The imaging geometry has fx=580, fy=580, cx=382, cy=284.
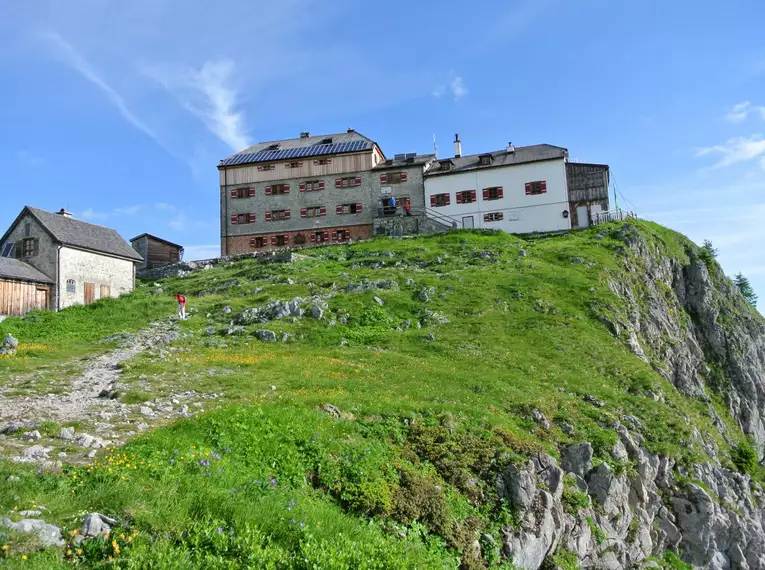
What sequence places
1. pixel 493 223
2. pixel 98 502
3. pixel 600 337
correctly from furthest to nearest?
pixel 493 223, pixel 600 337, pixel 98 502

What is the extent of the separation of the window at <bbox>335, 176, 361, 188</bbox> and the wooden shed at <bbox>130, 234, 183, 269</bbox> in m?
24.2

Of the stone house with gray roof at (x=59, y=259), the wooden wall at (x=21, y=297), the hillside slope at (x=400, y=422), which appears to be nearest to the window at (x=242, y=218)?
the hillside slope at (x=400, y=422)

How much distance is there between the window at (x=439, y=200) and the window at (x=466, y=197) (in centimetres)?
138

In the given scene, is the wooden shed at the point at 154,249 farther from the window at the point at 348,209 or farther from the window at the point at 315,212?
the window at the point at 348,209

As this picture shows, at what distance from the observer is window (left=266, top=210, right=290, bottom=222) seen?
76250mm

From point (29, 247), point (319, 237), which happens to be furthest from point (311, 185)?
point (29, 247)

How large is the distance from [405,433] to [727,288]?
60.3 metres

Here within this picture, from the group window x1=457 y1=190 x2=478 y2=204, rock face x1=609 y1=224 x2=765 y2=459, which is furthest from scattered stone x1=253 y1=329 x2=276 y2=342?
window x1=457 y1=190 x2=478 y2=204

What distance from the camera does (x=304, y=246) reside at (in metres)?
73.6

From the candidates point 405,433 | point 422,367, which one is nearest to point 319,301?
point 422,367

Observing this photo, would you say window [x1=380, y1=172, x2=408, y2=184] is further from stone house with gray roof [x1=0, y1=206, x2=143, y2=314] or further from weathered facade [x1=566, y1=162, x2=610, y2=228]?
stone house with gray roof [x1=0, y1=206, x2=143, y2=314]

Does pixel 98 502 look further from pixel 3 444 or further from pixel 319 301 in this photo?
pixel 319 301

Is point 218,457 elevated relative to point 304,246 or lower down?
lower down

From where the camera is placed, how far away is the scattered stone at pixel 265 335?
119 ft
